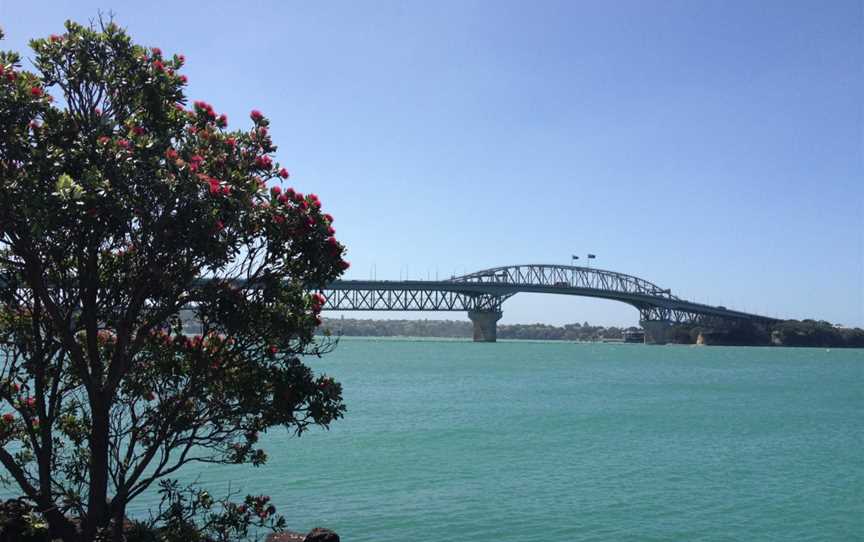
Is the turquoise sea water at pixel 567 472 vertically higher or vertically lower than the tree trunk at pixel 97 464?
lower

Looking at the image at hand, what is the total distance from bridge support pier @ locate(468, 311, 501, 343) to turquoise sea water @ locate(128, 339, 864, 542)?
121677 mm

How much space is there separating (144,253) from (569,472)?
18.3 meters

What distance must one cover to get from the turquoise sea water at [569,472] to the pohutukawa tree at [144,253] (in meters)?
7.79

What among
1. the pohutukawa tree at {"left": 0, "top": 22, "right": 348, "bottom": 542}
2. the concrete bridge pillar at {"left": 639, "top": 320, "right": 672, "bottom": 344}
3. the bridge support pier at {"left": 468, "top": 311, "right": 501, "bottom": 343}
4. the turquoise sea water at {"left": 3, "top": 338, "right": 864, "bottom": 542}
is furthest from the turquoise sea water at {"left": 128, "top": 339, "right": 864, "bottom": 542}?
the concrete bridge pillar at {"left": 639, "top": 320, "right": 672, "bottom": 344}

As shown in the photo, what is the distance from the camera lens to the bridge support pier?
563 feet

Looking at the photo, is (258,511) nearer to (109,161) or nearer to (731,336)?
(109,161)

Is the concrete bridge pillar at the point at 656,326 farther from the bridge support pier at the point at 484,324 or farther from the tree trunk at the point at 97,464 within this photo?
the tree trunk at the point at 97,464

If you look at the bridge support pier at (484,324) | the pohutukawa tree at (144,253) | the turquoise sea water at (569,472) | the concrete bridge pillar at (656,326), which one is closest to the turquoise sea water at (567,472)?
the turquoise sea water at (569,472)

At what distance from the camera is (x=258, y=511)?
11.4 meters

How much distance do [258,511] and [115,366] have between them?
11.0 feet

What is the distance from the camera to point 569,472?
24.6m

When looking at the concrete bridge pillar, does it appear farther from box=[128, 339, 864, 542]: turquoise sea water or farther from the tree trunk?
the tree trunk

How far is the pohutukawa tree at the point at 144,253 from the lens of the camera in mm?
8469

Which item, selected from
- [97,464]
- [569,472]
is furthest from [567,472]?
[97,464]
